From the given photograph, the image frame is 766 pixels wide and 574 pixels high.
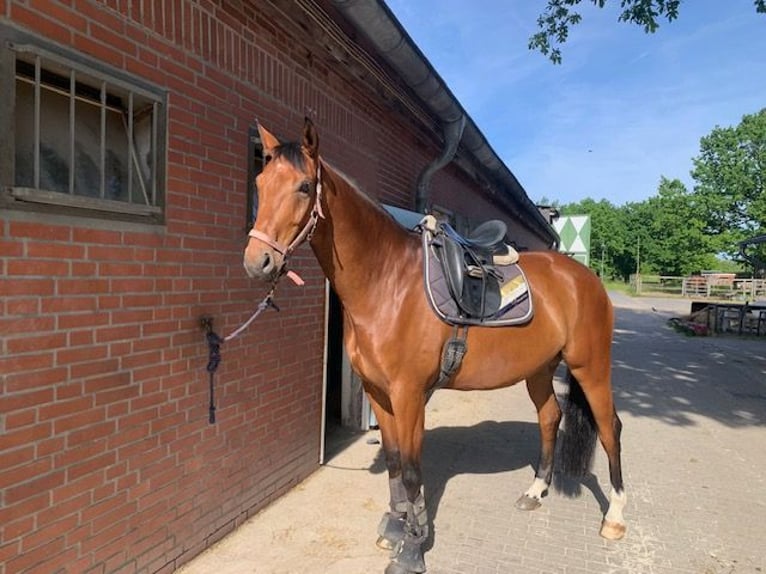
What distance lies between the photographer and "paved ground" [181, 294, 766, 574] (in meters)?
2.80

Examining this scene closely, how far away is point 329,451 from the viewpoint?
445 cm

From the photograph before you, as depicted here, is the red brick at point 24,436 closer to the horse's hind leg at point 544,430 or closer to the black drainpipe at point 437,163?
the horse's hind leg at point 544,430

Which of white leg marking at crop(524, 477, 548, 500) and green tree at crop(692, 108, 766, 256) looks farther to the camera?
green tree at crop(692, 108, 766, 256)

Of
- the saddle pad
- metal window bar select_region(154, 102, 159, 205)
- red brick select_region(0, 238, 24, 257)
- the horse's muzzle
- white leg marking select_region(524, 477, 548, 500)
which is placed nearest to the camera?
red brick select_region(0, 238, 24, 257)

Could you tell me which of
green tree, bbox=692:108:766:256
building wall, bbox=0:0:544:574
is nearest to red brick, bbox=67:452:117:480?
building wall, bbox=0:0:544:574

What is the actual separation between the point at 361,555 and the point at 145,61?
288 centimetres

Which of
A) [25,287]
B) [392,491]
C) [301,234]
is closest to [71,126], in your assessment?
[25,287]

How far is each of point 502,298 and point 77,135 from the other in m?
2.39

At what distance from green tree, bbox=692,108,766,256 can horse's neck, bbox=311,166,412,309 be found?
48.0 metres

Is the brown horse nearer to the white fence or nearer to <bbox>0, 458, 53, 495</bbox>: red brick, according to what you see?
<bbox>0, 458, 53, 495</bbox>: red brick

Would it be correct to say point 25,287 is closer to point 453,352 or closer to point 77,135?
point 77,135

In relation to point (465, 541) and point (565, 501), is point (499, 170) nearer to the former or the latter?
point (565, 501)

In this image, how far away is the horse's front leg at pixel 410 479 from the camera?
2.62m

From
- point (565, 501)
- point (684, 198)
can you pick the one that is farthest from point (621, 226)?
point (565, 501)
